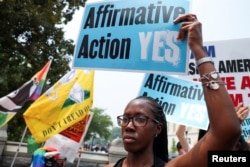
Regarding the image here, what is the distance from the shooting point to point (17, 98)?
813cm

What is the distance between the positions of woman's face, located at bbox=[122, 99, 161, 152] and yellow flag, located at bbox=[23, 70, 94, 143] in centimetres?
535

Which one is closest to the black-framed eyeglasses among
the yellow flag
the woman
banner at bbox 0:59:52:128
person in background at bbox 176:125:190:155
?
the woman

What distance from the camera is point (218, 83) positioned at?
1.38m

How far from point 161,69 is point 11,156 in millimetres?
9874

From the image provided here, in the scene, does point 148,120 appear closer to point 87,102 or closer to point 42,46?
point 87,102

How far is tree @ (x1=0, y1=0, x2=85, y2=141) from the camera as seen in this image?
42.9ft

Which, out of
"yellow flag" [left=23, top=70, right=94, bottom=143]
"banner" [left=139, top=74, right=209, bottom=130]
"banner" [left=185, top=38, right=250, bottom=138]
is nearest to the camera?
"banner" [left=185, top=38, right=250, bottom=138]

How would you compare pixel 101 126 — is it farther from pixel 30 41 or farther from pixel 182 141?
pixel 182 141

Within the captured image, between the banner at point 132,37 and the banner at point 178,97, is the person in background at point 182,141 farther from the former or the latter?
the banner at point 132,37

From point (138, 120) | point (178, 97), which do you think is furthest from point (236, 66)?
point (138, 120)

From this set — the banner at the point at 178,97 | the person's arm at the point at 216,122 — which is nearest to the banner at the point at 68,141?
the banner at the point at 178,97

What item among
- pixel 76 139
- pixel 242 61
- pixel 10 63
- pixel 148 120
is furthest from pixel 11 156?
pixel 148 120

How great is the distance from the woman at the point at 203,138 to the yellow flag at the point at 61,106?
17.5 ft

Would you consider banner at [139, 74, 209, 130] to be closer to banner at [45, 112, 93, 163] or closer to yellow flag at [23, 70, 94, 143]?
yellow flag at [23, 70, 94, 143]
